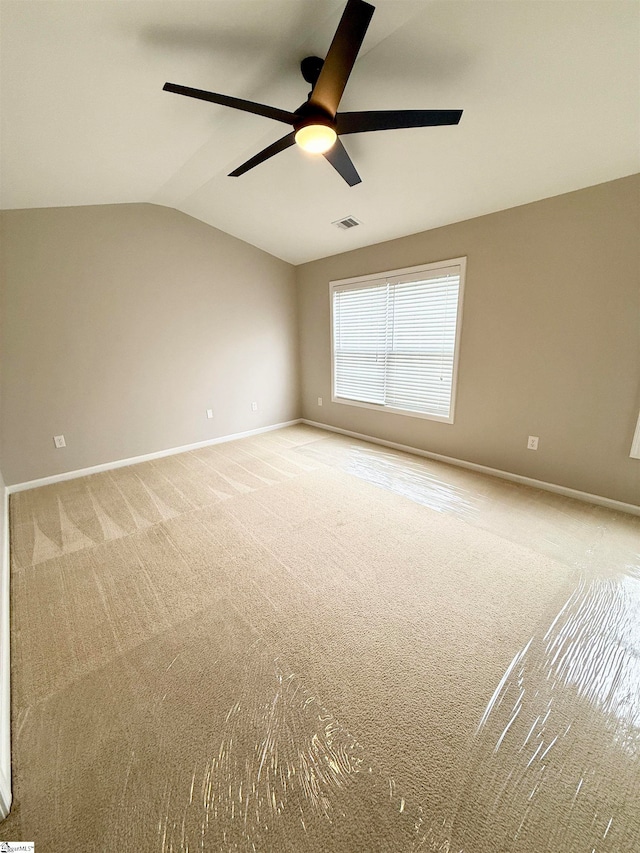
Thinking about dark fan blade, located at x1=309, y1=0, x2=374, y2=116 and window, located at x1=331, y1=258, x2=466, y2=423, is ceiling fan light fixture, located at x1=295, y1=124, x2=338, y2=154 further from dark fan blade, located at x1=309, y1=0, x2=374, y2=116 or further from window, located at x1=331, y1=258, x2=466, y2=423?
window, located at x1=331, y1=258, x2=466, y2=423

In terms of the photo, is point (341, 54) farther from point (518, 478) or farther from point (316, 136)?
point (518, 478)

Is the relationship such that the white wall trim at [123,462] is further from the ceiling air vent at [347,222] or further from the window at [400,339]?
the ceiling air vent at [347,222]

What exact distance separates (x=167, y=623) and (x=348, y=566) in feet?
3.26

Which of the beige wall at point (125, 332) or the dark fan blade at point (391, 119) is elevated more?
the dark fan blade at point (391, 119)

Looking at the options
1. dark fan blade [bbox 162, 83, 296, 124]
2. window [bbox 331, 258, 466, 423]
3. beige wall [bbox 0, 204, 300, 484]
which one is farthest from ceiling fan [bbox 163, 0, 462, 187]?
beige wall [bbox 0, 204, 300, 484]

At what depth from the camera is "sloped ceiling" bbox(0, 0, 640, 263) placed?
134 centimetres

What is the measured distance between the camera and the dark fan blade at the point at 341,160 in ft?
5.45

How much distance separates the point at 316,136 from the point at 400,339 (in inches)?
93.5

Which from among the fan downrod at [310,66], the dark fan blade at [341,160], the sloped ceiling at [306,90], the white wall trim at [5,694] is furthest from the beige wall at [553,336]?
the white wall trim at [5,694]

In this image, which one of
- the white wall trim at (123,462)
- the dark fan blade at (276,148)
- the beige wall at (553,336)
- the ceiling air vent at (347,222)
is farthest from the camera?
the ceiling air vent at (347,222)

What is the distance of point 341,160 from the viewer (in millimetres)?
1771

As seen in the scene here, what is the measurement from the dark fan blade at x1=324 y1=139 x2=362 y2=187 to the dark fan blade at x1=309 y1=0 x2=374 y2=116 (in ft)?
0.76

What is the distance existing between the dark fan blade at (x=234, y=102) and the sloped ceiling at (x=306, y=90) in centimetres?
27

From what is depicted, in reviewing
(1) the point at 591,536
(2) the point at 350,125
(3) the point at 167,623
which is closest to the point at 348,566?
(3) the point at 167,623
